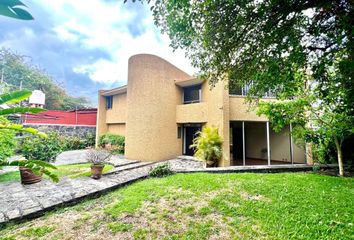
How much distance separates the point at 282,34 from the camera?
387 cm

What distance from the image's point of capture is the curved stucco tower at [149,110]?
11.9 metres

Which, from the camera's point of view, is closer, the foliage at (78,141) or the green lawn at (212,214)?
the green lawn at (212,214)

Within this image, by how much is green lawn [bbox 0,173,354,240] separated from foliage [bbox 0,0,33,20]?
13.4ft

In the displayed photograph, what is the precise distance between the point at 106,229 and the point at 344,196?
6671 millimetres

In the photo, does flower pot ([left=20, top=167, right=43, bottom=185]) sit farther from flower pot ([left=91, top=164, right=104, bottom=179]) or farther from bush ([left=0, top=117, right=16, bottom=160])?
flower pot ([left=91, top=164, right=104, bottom=179])

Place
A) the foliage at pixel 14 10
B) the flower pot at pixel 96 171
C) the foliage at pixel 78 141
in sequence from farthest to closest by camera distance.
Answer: the foliage at pixel 78 141
the flower pot at pixel 96 171
the foliage at pixel 14 10

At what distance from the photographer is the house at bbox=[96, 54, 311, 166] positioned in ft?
36.3

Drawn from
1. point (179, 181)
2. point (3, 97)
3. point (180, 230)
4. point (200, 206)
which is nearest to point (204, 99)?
point (179, 181)

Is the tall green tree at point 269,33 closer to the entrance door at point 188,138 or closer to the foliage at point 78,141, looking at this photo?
the entrance door at point 188,138

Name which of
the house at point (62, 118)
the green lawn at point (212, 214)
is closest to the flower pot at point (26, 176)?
the green lawn at point (212, 214)

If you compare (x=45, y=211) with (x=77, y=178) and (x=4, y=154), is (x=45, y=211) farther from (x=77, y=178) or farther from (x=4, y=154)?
(x=4, y=154)

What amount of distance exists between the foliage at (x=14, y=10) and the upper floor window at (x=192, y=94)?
11775mm

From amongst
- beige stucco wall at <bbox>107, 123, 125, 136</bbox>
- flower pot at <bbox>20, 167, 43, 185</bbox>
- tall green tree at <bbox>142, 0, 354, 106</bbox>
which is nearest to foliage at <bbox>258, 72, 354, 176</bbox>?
tall green tree at <bbox>142, 0, 354, 106</bbox>

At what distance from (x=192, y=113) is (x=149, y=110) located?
10.5 feet
